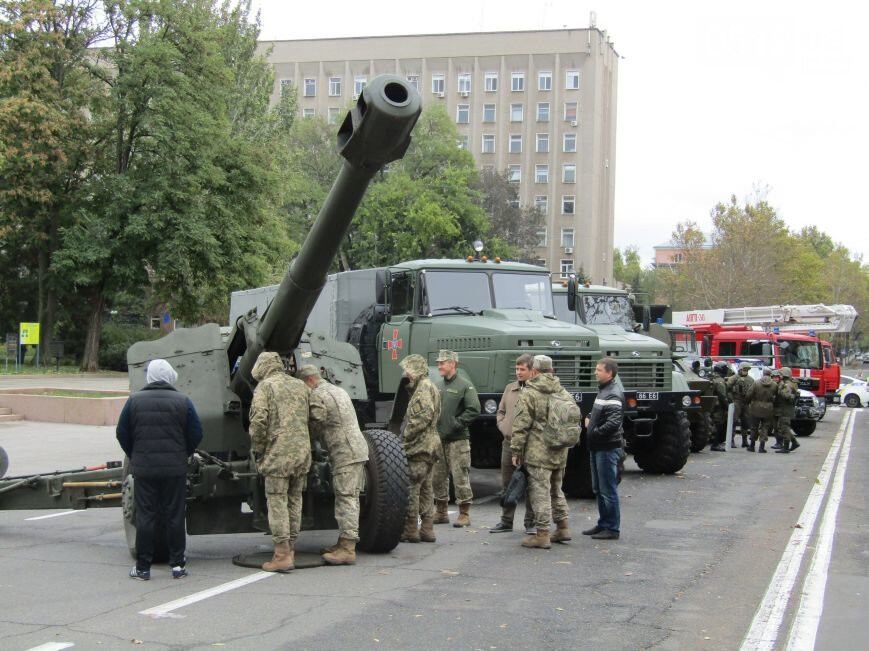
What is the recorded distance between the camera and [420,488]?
9.29 m

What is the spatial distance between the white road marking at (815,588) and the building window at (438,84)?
6980cm

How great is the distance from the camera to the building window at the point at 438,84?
3140 inches

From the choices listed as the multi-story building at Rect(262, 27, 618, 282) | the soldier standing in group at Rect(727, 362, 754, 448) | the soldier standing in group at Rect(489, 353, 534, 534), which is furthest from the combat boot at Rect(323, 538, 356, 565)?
the multi-story building at Rect(262, 27, 618, 282)

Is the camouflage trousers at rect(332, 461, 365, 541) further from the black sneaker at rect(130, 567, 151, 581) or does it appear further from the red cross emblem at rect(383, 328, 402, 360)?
the red cross emblem at rect(383, 328, 402, 360)

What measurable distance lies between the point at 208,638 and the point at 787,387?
16536 mm

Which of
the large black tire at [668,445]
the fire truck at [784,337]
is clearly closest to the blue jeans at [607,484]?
the large black tire at [668,445]

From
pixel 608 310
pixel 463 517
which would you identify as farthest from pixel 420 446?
pixel 608 310

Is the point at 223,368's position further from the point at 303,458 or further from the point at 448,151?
the point at 448,151

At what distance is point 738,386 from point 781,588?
46.4ft

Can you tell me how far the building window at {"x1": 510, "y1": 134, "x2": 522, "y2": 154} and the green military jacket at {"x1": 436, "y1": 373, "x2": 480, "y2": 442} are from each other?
72547mm

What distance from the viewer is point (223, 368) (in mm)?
9156

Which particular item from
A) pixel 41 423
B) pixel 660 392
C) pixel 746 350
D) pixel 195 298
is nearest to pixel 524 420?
pixel 660 392

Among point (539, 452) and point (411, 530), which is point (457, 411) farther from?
point (411, 530)

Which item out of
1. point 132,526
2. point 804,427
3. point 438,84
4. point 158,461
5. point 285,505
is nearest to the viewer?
point 158,461
